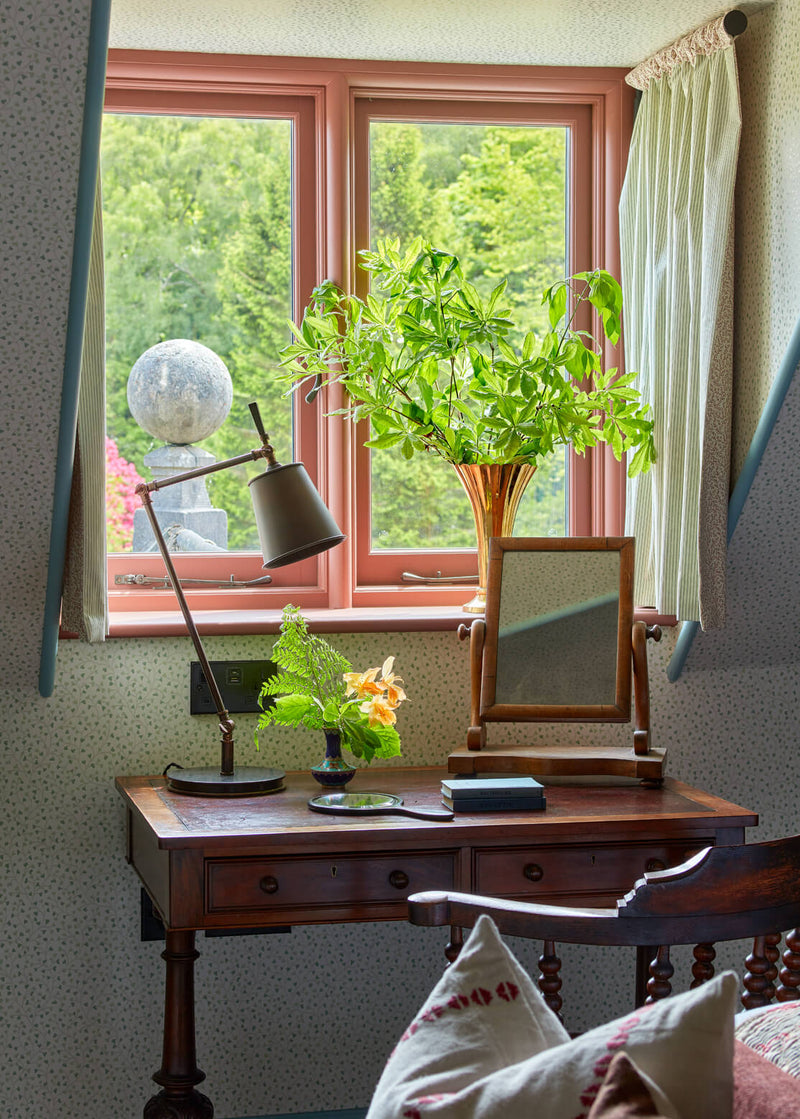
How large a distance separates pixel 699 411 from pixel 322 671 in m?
0.85

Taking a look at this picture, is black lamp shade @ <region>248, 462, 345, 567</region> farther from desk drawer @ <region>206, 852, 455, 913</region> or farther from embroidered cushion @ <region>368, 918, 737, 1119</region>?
embroidered cushion @ <region>368, 918, 737, 1119</region>

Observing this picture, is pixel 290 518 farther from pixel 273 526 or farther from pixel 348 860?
pixel 348 860

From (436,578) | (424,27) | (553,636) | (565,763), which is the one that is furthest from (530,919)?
(424,27)

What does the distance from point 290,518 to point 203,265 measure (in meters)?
0.70

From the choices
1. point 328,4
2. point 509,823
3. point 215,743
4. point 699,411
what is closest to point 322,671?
point 215,743

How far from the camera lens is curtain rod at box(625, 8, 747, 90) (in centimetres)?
226

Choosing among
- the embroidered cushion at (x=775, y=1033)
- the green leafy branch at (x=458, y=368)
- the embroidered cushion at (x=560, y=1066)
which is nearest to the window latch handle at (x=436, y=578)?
the green leafy branch at (x=458, y=368)

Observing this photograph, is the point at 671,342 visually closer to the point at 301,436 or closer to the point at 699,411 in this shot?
the point at 699,411

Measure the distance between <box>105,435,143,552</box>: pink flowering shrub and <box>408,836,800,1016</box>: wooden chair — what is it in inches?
49.1

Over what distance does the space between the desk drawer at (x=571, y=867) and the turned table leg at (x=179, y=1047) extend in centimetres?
46

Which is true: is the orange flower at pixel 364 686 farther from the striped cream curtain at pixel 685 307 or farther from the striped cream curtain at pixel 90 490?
the striped cream curtain at pixel 685 307

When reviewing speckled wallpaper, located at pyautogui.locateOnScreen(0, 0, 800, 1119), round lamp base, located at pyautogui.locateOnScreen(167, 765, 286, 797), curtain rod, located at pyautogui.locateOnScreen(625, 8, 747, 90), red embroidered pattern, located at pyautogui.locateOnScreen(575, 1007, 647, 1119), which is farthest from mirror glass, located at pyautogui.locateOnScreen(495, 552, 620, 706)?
red embroidered pattern, located at pyautogui.locateOnScreen(575, 1007, 647, 1119)

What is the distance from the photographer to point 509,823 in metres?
1.96

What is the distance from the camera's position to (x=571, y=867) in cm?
200
